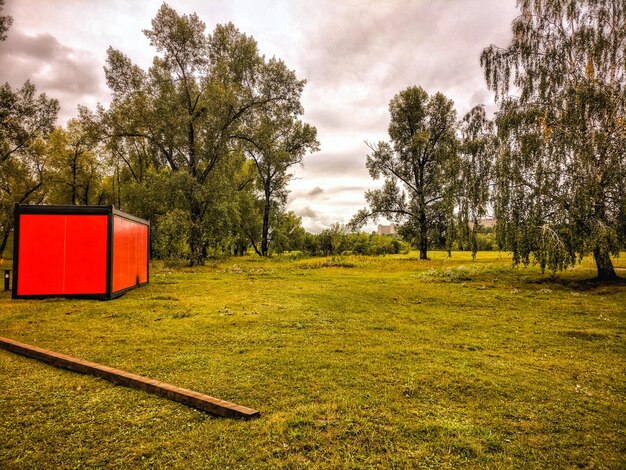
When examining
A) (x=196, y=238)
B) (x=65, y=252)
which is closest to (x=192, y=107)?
(x=196, y=238)

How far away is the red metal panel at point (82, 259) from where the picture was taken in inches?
516

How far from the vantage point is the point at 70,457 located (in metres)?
3.51

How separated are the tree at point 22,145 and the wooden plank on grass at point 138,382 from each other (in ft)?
118

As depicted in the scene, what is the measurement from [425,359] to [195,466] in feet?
15.2

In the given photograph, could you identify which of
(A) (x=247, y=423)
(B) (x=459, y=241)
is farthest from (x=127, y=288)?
(B) (x=459, y=241)

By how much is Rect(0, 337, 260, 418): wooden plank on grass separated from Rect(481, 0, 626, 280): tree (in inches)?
613

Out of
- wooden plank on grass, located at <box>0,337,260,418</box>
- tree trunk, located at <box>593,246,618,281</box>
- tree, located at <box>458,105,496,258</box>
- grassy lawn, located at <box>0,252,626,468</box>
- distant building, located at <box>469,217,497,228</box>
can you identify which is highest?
tree, located at <box>458,105,496,258</box>

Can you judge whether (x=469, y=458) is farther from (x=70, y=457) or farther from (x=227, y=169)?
(x=227, y=169)

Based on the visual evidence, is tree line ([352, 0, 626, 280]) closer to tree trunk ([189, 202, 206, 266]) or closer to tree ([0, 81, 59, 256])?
→ tree trunk ([189, 202, 206, 266])

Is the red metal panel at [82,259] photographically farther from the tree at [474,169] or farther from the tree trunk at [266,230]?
the tree trunk at [266,230]

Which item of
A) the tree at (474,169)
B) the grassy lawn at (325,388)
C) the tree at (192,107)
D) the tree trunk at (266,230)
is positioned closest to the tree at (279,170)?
the tree trunk at (266,230)

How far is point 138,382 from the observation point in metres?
5.15

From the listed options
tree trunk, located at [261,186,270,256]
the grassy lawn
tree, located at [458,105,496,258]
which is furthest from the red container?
tree trunk, located at [261,186,270,256]

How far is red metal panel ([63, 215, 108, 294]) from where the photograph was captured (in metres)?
13.1
